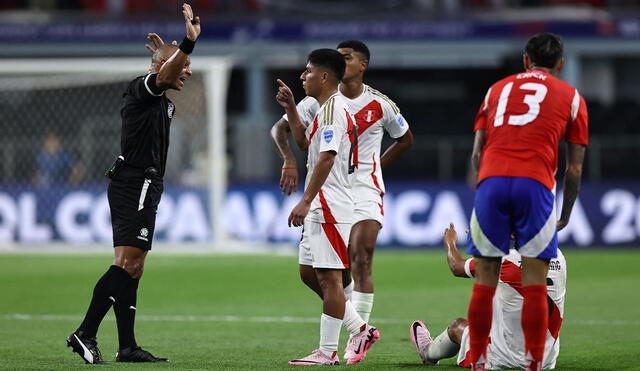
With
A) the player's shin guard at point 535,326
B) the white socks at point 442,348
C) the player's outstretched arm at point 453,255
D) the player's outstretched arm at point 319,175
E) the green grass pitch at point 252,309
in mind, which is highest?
the player's outstretched arm at point 319,175

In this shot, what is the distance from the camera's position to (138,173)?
25.0ft

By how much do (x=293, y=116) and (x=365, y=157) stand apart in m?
1.48

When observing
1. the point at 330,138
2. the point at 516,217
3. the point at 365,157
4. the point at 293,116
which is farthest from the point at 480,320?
the point at 365,157

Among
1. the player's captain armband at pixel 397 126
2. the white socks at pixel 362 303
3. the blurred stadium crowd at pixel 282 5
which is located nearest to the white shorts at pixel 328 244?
the white socks at pixel 362 303

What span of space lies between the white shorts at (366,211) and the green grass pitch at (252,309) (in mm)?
1013

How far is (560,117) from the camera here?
6223 mm

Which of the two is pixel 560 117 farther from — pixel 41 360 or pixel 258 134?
pixel 258 134

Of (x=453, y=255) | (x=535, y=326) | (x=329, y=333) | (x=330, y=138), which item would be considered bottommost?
(x=329, y=333)

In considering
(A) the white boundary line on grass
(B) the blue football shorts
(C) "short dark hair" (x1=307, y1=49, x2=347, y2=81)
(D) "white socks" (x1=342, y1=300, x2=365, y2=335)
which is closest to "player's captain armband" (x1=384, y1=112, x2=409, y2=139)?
(C) "short dark hair" (x1=307, y1=49, x2=347, y2=81)

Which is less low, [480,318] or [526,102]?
[526,102]

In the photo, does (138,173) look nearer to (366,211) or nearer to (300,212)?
(300,212)

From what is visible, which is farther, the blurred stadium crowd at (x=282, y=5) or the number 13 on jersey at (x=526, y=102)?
the blurred stadium crowd at (x=282, y=5)

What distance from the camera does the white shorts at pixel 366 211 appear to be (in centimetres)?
882

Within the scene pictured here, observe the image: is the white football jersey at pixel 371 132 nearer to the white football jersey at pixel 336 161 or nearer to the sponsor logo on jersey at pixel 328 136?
the white football jersey at pixel 336 161
